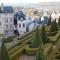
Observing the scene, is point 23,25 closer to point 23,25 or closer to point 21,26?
point 23,25

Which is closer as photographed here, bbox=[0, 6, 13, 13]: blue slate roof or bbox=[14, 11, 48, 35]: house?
bbox=[14, 11, 48, 35]: house

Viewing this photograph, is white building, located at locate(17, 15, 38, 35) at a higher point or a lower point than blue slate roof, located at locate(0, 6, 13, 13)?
lower

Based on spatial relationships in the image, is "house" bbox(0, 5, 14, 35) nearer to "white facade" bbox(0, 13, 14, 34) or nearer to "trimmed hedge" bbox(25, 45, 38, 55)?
"white facade" bbox(0, 13, 14, 34)

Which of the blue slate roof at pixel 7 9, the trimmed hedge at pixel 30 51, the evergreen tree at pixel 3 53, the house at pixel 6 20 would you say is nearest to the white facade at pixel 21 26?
the house at pixel 6 20

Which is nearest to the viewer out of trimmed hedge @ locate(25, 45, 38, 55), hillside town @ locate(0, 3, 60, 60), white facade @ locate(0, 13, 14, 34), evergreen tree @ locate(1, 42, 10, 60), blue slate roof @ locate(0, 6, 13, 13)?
evergreen tree @ locate(1, 42, 10, 60)

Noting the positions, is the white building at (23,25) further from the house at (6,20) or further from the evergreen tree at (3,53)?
the evergreen tree at (3,53)

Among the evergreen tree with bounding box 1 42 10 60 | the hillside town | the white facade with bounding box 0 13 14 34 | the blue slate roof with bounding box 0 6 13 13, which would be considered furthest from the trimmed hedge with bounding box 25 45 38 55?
the blue slate roof with bounding box 0 6 13 13

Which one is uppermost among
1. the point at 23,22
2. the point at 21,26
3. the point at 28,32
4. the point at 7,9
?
the point at 7,9

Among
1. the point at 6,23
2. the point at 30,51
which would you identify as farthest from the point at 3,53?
the point at 6,23
